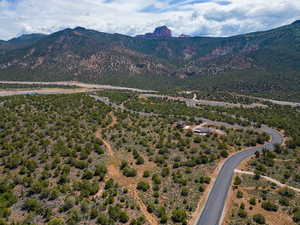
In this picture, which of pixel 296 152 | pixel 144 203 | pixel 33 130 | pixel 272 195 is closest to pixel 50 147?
pixel 33 130

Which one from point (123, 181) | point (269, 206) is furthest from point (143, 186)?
point (269, 206)

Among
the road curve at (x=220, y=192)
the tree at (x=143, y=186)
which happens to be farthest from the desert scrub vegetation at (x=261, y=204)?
the tree at (x=143, y=186)

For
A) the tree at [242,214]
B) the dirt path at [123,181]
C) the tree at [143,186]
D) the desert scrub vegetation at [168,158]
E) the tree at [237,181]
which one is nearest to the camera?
the tree at [242,214]

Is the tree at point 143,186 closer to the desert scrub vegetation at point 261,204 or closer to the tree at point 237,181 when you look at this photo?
the desert scrub vegetation at point 261,204

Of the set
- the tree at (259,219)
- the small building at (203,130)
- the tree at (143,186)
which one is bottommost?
the tree at (259,219)

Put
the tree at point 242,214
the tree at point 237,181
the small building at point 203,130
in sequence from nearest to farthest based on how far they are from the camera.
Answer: the tree at point 242,214, the tree at point 237,181, the small building at point 203,130

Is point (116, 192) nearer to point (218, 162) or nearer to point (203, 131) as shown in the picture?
point (218, 162)

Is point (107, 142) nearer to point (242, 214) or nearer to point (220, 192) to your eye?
point (220, 192)

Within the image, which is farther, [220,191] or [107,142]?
[107,142]

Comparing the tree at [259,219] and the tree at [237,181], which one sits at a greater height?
the tree at [237,181]
